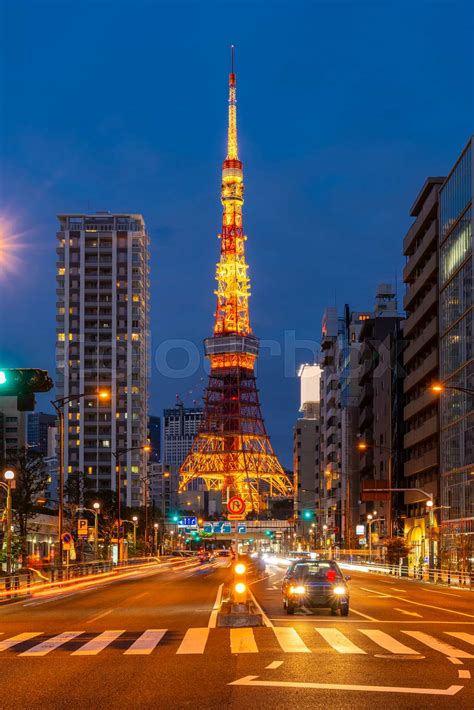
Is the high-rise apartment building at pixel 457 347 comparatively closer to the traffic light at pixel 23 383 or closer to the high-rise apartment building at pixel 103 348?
the traffic light at pixel 23 383

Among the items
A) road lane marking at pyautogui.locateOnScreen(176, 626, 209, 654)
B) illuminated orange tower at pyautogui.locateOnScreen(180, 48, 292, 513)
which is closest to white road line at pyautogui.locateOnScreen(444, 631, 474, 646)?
road lane marking at pyautogui.locateOnScreen(176, 626, 209, 654)

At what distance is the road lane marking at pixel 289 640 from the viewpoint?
18.9 metres

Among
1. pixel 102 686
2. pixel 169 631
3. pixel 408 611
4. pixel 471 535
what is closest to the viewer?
pixel 102 686

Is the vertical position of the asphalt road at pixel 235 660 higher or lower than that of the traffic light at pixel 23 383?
lower

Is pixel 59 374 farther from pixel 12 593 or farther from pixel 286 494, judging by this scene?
pixel 12 593

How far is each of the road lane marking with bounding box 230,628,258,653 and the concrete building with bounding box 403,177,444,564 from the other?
70263 millimetres

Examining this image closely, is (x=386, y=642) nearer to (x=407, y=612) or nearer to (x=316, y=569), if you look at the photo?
(x=316, y=569)

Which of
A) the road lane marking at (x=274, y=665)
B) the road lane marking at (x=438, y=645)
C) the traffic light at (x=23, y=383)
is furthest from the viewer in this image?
the traffic light at (x=23, y=383)

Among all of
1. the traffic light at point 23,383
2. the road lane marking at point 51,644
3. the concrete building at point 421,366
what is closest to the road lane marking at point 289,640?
the road lane marking at point 51,644

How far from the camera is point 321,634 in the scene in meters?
22.1

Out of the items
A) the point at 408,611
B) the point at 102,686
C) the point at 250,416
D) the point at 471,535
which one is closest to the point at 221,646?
the point at 102,686

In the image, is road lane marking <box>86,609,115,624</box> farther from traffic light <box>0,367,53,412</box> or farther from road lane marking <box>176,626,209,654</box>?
traffic light <box>0,367,53,412</box>

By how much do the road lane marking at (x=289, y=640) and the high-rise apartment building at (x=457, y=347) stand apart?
51.6m

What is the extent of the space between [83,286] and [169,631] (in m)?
177
